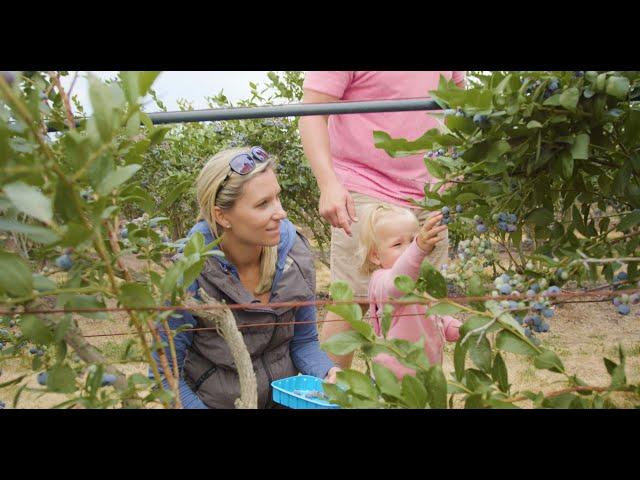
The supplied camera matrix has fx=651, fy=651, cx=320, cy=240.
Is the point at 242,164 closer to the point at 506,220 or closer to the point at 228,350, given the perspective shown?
the point at 228,350

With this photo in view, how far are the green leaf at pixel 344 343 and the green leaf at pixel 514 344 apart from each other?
176mm

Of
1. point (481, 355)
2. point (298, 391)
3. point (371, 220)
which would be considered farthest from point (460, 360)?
point (371, 220)

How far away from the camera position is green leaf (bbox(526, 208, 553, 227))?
1.15 m

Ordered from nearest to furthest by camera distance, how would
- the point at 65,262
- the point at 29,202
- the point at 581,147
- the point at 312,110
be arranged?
the point at 29,202, the point at 65,262, the point at 581,147, the point at 312,110

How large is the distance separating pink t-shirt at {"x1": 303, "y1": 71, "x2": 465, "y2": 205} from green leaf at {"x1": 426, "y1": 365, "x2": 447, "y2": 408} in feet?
3.85

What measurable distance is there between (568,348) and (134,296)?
3564mm

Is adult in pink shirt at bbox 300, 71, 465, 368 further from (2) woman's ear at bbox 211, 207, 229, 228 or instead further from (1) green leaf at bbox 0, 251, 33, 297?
(1) green leaf at bbox 0, 251, 33, 297

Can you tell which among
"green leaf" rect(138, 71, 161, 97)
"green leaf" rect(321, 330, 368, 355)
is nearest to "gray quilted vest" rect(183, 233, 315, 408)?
"green leaf" rect(321, 330, 368, 355)

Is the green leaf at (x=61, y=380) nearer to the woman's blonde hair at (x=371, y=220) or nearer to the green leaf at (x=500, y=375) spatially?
the green leaf at (x=500, y=375)

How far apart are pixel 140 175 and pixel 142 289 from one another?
13.5 feet

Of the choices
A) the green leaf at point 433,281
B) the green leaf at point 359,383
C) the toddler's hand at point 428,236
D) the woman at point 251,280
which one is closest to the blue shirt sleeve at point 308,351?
the woman at point 251,280

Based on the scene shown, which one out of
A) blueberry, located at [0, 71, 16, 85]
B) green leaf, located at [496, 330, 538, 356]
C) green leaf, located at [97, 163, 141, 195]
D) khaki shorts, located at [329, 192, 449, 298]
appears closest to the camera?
blueberry, located at [0, 71, 16, 85]

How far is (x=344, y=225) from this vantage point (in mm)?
1729

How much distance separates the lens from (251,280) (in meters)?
1.78
